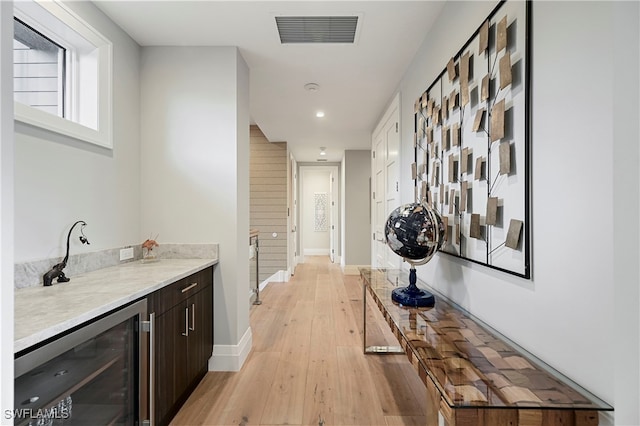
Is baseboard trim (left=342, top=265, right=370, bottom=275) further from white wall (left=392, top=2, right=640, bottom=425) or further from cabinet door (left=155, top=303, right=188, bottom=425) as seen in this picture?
white wall (left=392, top=2, right=640, bottom=425)

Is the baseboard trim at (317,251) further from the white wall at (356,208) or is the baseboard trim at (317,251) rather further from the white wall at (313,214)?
the white wall at (356,208)

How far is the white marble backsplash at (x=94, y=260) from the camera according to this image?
1567 mm

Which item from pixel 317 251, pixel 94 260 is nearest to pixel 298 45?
pixel 94 260

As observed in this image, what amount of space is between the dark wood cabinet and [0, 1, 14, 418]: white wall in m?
0.95

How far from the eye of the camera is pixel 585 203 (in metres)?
0.90

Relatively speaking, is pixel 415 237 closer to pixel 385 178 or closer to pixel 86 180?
pixel 86 180

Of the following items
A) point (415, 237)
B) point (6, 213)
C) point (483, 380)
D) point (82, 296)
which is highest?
point (6, 213)

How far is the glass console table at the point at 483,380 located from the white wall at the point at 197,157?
1.55 meters

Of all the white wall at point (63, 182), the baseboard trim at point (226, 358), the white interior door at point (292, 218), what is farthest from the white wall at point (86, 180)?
the white interior door at point (292, 218)

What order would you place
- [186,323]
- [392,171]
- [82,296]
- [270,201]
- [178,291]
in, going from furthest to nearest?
[270,201]
[392,171]
[186,323]
[178,291]
[82,296]

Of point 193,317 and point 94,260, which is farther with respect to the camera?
point 193,317

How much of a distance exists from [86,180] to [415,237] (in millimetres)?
2011

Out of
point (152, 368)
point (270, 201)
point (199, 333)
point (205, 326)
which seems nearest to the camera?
point (152, 368)

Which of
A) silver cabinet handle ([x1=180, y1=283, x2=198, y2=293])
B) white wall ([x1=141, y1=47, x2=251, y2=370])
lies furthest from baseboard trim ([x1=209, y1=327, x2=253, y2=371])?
silver cabinet handle ([x1=180, y1=283, x2=198, y2=293])
